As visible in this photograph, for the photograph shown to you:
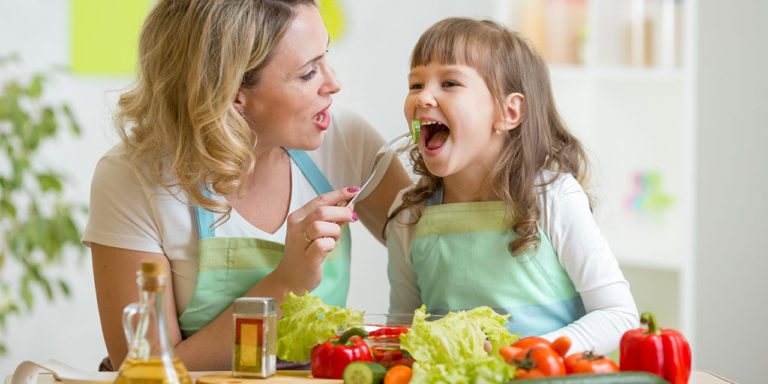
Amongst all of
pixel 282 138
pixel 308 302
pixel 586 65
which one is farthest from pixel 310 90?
pixel 586 65

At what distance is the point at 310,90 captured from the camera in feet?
4.94

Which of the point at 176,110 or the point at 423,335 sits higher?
the point at 176,110

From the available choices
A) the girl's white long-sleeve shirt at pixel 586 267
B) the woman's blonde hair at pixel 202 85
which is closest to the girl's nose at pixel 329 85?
the woman's blonde hair at pixel 202 85

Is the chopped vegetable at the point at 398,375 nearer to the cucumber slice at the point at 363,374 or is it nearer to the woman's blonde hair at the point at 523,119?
the cucumber slice at the point at 363,374

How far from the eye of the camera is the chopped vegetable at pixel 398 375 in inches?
41.6

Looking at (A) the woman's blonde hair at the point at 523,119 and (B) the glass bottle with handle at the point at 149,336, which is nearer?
(B) the glass bottle with handle at the point at 149,336

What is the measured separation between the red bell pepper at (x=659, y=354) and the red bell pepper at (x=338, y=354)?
37 centimetres

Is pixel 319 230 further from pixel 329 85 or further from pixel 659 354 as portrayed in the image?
pixel 659 354

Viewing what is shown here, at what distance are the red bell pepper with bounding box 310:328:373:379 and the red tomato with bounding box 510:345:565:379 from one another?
0.24 m

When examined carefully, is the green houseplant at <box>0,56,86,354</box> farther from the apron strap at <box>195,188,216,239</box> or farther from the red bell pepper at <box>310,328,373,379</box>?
the red bell pepper at <box>310,328,373,379</box>

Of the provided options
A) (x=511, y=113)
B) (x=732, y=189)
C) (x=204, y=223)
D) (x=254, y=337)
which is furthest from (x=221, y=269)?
(x=732, y=189)

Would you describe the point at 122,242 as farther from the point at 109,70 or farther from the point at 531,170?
the point at 109,70

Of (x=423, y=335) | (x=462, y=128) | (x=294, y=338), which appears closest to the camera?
(x=423, y=335)

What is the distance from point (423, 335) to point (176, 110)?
2.52ft
